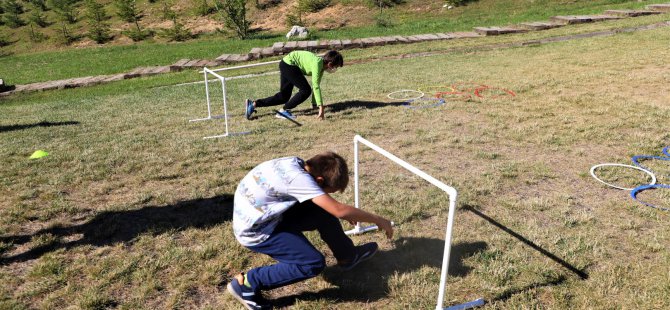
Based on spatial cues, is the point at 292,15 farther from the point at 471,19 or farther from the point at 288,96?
the point at 288,96

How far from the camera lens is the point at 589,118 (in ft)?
24.7

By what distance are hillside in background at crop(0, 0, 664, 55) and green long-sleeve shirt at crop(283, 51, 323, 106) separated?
45.6ft

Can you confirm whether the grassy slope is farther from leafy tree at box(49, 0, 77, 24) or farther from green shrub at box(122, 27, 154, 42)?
leafy tree at box(49, 0, 77, 24)

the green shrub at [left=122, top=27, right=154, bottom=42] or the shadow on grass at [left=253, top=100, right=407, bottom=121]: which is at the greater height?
the green shrub at [left=122, top=27, right=154, bottom=42]

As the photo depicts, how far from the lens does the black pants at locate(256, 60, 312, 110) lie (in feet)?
27.2

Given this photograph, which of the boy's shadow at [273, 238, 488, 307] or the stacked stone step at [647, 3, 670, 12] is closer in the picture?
the boy's shadow at [273, 238, 488, 307]

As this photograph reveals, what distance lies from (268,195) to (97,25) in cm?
3351

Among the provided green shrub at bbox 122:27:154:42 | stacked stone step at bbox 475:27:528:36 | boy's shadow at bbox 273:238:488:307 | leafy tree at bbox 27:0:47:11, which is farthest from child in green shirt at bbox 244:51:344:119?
leafy tree at bbox 27:0:47:11

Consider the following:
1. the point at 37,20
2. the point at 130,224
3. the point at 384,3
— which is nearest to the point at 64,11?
the point at 37,20

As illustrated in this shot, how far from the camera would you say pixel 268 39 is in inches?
902

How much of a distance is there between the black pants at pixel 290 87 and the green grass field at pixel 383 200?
1.18 ft

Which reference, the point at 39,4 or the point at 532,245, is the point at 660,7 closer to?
the point at 532,245

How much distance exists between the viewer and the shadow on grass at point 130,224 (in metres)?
4.07

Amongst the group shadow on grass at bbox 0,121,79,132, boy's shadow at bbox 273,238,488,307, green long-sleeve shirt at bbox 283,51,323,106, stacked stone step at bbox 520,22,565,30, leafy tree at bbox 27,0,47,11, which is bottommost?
boy's shadow at bbox 273,238,488,307
